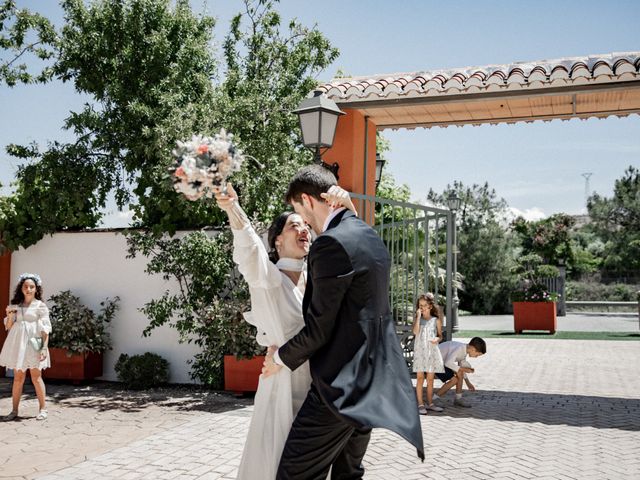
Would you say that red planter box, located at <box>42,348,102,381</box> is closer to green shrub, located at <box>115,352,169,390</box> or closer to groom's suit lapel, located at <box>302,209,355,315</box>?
green shrub, located at <box>115,352,169,390</box>

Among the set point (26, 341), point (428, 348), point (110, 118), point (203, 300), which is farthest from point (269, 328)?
point (110, 118)

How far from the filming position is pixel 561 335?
738 inches

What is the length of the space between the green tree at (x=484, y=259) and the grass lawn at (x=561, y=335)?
1038 cm

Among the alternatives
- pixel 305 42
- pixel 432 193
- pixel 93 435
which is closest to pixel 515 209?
pixel 432 193

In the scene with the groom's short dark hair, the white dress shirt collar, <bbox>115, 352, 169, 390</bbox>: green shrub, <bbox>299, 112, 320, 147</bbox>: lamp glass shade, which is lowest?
<bbox>115, 352, 169, 390</bbox>: green shrub

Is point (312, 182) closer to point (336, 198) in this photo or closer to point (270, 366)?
point (336, 198)

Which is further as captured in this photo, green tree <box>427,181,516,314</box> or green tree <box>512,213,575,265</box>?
green tree <box>512,213,575,265</box>

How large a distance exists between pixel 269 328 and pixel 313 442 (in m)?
0.63

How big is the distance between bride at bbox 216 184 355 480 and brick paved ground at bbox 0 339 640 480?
2.24m

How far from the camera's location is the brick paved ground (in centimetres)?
513

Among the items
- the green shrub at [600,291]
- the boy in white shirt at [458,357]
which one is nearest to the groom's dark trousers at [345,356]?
the boy in white shirt at [458,357]

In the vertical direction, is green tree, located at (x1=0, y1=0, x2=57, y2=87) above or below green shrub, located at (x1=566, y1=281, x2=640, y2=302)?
above

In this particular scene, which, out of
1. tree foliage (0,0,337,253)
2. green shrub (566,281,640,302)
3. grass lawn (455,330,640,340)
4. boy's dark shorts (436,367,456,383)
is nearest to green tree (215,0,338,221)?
tree foliage (0,0,337,253)

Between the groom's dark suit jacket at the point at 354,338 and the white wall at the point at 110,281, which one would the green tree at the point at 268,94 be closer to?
the white wall at the point at 110,281
